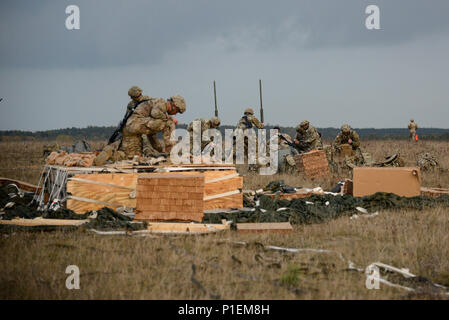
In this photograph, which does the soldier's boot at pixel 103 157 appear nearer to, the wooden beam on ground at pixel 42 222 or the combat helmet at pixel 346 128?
the wooden beam on ground at pixel 42 222

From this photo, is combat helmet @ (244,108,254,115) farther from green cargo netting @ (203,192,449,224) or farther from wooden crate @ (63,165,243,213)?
wooden crate @ (63,165,243,213)

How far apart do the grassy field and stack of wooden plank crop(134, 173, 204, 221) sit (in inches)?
42.4

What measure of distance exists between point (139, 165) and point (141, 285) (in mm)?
4999

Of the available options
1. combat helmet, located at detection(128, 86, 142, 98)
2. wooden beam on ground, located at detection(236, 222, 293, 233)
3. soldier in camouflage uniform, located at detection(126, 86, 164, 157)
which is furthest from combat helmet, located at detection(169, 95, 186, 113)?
wooden beam on ground, located at detection(236, 222, 293, 233)

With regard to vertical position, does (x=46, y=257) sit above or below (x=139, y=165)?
below

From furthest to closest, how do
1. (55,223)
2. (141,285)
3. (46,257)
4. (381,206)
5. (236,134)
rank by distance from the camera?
(236,134), (381,206), (55,223), (46,257), (141,285)

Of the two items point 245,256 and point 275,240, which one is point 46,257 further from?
point 275,240

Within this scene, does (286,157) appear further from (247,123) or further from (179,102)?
(179,102)

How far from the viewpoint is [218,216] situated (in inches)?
301

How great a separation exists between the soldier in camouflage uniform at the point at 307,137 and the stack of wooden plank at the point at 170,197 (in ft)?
30.1

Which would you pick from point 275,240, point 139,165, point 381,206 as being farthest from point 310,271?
point 139,165

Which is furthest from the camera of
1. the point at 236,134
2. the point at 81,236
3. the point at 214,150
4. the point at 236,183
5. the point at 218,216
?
the point at 236,134

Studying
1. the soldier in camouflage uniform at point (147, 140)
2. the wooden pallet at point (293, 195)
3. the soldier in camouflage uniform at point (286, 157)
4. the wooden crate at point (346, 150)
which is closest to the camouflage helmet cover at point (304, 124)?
the soldier in camouflage uniform at point (286, 157)
